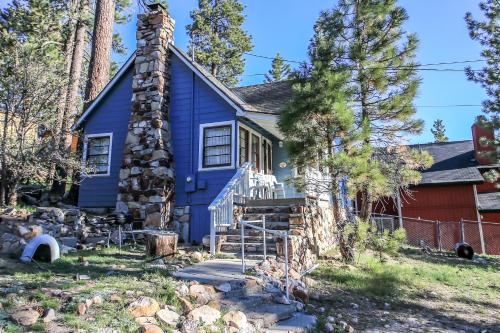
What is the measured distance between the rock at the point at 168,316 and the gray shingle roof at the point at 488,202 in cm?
1928

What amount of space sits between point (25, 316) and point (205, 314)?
5.39 ft

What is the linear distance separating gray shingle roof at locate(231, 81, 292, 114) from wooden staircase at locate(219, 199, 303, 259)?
8.51ft

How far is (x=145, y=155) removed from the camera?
35.2 feet

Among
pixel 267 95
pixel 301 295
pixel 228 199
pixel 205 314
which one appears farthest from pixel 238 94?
pixel 205 314

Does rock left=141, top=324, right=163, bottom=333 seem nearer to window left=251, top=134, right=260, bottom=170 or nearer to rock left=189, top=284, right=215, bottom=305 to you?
rock left=189, top=284, right=215, bottom=305

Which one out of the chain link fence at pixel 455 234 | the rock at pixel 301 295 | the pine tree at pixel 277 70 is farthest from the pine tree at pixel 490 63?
the pine tree at pixel 277 70

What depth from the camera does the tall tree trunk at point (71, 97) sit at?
11399 millimetres

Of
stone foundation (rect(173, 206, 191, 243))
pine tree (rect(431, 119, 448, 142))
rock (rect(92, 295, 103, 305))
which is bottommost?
rock (rect(92, 295, 103, 305))

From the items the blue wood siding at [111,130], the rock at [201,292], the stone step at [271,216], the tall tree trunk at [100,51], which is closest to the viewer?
the rock at [201,292]

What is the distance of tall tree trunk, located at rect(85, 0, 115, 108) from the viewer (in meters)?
13.8

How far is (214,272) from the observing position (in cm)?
582

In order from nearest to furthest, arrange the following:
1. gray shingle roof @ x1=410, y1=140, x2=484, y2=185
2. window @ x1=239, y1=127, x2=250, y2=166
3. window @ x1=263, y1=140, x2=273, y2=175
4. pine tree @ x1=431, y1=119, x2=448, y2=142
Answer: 1. window @ x1=239, y1=127, x2=250, y2=166
2. window @ x1=263, y1=140, x2=273, y2=175
3. gray shingle roof @ x1=410, y1=140, x2=484, y2=185
4. pine tree @ x1=431, y1=119, x2=448, y2=142

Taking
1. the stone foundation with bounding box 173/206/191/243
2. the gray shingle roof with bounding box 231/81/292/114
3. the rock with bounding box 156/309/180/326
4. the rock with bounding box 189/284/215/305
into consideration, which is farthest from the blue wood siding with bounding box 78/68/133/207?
the rock with bounding box 156/309/180/326

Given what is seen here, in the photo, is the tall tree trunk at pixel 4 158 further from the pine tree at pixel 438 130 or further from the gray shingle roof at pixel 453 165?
the pine tree at pixel 438 130
